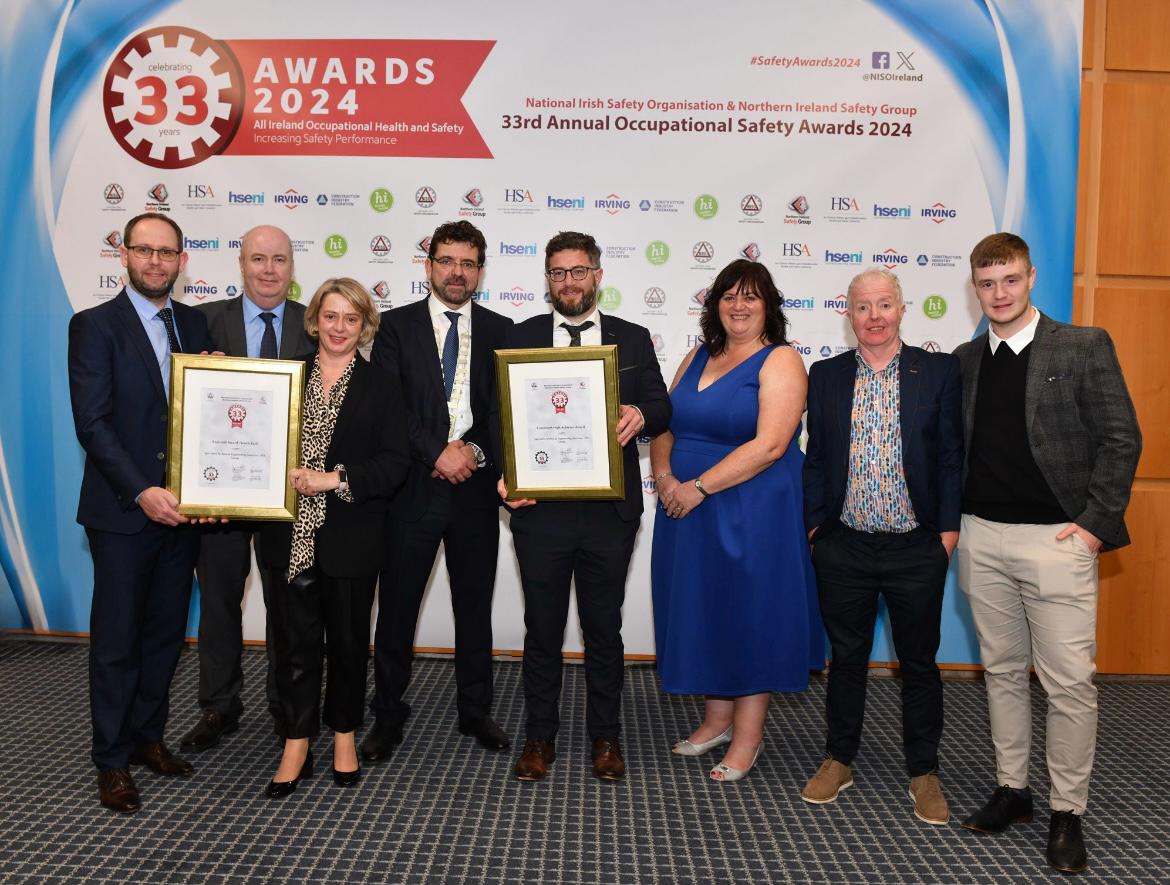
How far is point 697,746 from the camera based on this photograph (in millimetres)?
3484

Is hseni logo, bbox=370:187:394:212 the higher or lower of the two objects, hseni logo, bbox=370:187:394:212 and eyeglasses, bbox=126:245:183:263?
the higher

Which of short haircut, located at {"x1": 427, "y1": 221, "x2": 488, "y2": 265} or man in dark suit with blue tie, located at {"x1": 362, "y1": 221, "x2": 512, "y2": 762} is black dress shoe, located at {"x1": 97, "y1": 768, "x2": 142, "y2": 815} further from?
short haircut, located at {"x1": 427, "y1": 221, "x2": 488, "y2": 265}

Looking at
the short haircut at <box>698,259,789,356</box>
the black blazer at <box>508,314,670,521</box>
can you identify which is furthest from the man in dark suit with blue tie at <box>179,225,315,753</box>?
the short haircut at <box>698,259,789,356</box>

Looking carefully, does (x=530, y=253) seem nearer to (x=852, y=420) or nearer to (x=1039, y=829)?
(x=852, y=420)

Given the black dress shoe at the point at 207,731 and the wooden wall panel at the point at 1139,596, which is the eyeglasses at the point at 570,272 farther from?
the wooden wall panel at the point at 1139,596

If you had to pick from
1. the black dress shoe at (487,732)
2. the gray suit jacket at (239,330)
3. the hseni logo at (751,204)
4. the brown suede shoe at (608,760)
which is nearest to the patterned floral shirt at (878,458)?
the brown suede shoe at (608,760)

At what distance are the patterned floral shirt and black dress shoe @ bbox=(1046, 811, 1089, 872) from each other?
101 centimetres

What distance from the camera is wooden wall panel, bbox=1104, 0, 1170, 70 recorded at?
445cm

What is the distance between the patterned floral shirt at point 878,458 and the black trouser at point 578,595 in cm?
82

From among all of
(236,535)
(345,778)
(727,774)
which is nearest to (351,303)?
(236,535)

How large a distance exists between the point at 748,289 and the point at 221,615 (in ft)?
8.31

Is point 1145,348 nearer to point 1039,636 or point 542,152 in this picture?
point 1039,636

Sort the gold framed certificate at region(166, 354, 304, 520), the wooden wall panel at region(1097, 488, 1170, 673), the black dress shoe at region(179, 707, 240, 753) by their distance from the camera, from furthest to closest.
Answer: the wooden wall panel at region(1097, 488, 1170, 673) → the black dress shoe at region(179, 707, 240, 753) → the gold framed certificate at region(166, 354, 304, 520)

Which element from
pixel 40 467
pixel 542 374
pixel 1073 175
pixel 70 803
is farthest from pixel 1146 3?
pixel 40 467
